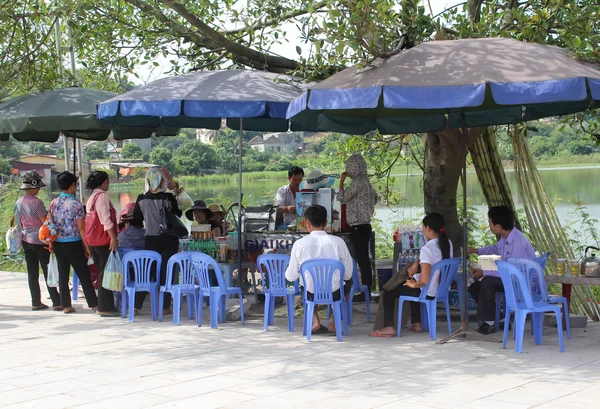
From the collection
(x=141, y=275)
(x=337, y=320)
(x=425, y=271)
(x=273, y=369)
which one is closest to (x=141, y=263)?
(x=141, y=275)

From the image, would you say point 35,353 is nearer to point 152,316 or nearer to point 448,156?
point 152,316

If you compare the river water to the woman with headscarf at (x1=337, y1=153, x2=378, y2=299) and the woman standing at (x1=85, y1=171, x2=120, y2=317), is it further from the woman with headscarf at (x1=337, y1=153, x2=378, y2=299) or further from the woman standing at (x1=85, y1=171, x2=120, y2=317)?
the woman standing at (x1=85, y1=171, x2=120, y2=317)

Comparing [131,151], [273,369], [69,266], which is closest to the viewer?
[273,369]

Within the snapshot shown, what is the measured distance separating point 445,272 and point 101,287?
341 cm

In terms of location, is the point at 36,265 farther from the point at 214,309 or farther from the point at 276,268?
the point at 276,268

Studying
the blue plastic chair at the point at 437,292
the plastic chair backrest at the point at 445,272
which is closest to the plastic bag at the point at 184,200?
the blue plastic chair at the point at 437,292

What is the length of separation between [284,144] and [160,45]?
28.0m

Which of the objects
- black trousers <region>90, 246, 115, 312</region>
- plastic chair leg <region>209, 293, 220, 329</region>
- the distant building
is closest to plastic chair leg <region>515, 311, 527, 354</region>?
plastic chair leg <region>209, 293, 220, 329</region>

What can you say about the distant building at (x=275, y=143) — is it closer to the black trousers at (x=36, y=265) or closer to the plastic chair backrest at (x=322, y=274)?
the black trousers at (x=36, y=265)

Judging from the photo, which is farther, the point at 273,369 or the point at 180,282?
the point at 180,282

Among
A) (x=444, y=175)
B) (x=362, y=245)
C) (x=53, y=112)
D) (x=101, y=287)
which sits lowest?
(x=101, y=287)

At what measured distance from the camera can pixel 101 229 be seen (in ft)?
26.4

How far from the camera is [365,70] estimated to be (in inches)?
253

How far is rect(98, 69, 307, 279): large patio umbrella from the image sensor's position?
7324 mm
